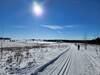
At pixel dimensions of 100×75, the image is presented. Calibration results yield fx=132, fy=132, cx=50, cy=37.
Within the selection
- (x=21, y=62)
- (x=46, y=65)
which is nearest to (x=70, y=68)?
(x=46, y=65)

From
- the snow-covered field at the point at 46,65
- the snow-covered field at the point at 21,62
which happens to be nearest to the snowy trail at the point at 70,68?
the snow-covered field at the point at 46,65

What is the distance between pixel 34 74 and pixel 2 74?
1.70 m

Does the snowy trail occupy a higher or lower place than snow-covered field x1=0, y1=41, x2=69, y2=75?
lower

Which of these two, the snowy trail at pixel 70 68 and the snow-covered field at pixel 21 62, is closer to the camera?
the snow-covered field at pixel 21 62

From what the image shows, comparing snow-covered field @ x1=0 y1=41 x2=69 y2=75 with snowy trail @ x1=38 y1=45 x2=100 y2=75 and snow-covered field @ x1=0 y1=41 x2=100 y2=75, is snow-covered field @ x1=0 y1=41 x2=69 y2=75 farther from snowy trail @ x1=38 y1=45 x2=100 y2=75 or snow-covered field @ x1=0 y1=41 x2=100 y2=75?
snowy trail @ x1=38 y1=45 x2=100 y2=75

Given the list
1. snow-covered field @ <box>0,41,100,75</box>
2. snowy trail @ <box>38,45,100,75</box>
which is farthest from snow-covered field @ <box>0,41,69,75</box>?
snowy trail @ <box>38,45,100,75</box>

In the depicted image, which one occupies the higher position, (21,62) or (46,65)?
(21,62)

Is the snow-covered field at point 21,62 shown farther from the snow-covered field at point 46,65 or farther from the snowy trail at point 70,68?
the snowy trail at point 70,68

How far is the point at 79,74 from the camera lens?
791 centimetres

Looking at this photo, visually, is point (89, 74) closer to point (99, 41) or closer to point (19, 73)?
point (19, 73)

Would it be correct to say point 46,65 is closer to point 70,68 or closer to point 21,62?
point 70,68

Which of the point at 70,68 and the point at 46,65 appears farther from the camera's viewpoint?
the point at 46,65

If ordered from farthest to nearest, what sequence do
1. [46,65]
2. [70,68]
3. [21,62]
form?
1. [21,62]
2. [46,65]
3. [70,68]

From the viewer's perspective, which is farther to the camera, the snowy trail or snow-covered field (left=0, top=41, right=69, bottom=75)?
the snowy trail
